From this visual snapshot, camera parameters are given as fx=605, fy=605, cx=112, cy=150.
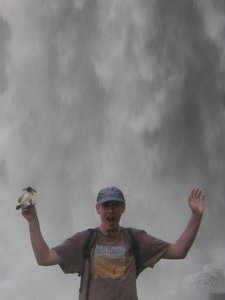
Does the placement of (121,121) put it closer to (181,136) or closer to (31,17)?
Result: (181,136)

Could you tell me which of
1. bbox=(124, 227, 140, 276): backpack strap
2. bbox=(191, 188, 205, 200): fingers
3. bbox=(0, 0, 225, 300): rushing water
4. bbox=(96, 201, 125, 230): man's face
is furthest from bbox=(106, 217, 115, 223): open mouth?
bbox=(0, 0, 225, 300): rushing water

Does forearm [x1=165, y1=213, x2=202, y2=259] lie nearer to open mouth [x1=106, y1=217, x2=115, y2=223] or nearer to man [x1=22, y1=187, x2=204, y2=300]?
man [x1=22, y1=187, x2=204, y2=300]

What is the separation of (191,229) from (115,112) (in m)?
13.9

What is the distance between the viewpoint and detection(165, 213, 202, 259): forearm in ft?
10.5

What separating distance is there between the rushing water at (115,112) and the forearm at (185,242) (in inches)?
505

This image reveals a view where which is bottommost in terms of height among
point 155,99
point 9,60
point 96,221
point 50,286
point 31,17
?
point 50,286

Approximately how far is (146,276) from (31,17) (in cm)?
867

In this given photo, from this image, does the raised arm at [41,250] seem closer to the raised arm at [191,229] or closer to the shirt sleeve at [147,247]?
the shirt sleeve at [147,247]

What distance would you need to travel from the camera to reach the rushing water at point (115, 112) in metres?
16.8

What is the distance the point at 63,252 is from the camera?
3.17 m

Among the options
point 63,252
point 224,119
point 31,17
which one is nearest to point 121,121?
point 224,119

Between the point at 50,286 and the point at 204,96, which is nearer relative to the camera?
the point at 50,286

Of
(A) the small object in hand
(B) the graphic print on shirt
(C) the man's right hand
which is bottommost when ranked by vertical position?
(B) the graphic print on shirt

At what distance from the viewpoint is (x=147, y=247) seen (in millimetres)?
3205
